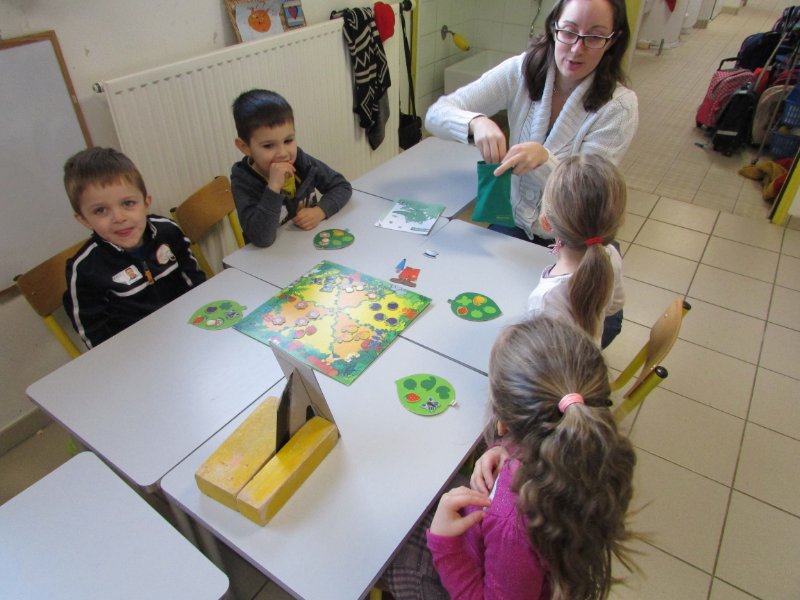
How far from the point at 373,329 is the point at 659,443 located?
4.08ft

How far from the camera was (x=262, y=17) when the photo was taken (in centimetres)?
214

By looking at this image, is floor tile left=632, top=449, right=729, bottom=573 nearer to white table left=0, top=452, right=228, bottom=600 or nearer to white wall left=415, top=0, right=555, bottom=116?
white table left=0, top=452, right=228, bottom=600

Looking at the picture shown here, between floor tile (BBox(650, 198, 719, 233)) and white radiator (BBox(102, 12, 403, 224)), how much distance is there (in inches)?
78.5

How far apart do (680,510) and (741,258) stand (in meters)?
1.76

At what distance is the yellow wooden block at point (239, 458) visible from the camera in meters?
0.88

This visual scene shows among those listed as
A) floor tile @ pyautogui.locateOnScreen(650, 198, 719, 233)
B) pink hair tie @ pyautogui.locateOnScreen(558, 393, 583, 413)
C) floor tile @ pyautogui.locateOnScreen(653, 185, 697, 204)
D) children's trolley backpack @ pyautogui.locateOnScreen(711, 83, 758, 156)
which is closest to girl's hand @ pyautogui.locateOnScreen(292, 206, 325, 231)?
pink hair tie @ pyautogui.locateOnScreen(558, 393, 583, 413)

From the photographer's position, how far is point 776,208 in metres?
3.13

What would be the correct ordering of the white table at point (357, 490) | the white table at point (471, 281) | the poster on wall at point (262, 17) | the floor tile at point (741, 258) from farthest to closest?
the floor tile at point (741, 258), the poster on wall at point (262, 17), the white table at point (471, 281), the white table at point (357, 490)

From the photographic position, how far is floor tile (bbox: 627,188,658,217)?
320cm

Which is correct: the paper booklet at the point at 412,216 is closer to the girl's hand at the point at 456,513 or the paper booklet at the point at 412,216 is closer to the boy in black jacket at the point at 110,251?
the boy in black jacket at the point at 110,251

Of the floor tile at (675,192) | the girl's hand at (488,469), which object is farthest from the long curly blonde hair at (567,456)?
the floor tile at (675,192)

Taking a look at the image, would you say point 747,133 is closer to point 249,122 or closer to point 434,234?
point 434,234

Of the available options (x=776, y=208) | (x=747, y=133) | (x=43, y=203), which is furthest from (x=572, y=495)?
(x=747, y=133)

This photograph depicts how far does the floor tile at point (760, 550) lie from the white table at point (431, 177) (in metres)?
1.33
